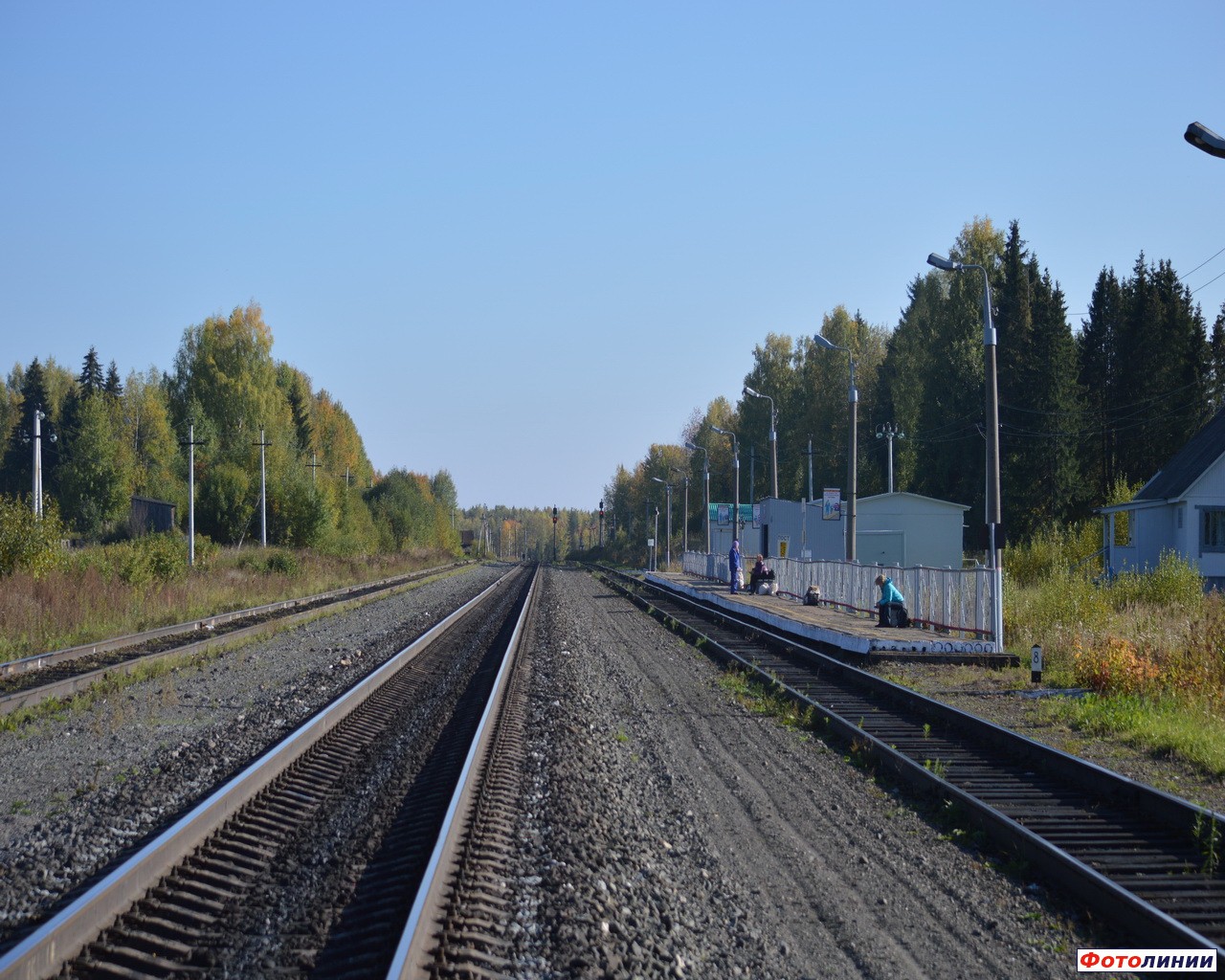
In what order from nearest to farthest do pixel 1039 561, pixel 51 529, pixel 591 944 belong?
1. pixel 591 944
2. pixel 51 529
3. pixel 1039 561

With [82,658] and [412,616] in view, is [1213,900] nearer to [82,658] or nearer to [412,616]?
[82,658]

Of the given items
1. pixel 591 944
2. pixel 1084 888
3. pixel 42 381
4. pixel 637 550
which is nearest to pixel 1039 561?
pixel 1084 888

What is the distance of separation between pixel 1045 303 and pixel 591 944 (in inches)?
1977

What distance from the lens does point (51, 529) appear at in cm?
2406

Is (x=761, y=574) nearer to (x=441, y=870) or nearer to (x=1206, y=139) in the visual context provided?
(x=1206, y=139)

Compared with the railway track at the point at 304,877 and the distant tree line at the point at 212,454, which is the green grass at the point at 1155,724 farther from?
the distant tree line at the point at 212,454

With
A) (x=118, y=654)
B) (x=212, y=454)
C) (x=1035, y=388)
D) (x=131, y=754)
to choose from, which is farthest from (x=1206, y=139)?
(x=212, y=454)

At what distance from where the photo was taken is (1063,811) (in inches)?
328

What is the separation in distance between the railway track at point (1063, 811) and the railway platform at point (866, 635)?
3.94 m

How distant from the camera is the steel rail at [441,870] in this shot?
Result: 481 centimetres

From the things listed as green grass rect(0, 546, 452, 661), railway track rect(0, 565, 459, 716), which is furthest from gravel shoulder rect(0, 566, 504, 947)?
green grass rect(0, 546, 452, 661)

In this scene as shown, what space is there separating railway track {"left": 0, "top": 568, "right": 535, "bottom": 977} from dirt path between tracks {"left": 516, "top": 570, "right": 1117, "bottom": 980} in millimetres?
558

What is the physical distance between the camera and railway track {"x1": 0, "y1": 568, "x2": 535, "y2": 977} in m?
5.04

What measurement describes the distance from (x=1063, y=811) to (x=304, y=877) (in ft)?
18.4
